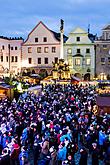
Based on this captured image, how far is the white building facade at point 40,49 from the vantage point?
75.9 metres

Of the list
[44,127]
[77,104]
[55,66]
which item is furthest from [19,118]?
[55,66]

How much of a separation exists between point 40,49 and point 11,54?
6030 mm

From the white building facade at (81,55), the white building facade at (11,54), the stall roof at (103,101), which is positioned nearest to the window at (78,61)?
the white building facade at (81,55)

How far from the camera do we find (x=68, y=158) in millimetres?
14172

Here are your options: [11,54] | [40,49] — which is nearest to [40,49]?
[40,49]

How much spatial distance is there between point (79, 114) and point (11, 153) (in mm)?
9436

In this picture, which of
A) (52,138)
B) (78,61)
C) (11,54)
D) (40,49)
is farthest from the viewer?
(11,54)

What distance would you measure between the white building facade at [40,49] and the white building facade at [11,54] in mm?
1177

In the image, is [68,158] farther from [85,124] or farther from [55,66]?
[55,66]

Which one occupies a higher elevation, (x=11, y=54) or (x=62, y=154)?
(x=11, y=54)

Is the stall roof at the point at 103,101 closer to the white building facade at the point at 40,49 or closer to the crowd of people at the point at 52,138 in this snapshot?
the crowd of people at the point at 52,138

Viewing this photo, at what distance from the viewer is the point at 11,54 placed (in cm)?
7869

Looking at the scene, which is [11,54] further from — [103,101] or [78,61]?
[103,101]

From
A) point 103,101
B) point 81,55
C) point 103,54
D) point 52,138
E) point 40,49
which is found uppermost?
point 40,49
